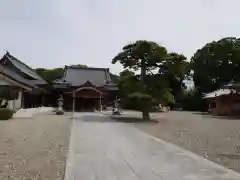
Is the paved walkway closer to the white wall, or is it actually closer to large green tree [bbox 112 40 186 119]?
large green tree [bbox 112 40 186 119]

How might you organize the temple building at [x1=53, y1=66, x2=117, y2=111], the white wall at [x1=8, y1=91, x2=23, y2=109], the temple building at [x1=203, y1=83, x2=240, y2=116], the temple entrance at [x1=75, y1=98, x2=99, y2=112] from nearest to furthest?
the white wall at [x1=8, y1=91, x2=23, y2=109] → the temple building at [x1=203, y1=83, x2=240, y2=116] → the temple building at [x1=53, y1=66, x2=117, y2=111] → the temple entrance at [x1=75, y1=98, x2=99, y2=112]

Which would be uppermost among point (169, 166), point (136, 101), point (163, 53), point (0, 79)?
point (163, 53)

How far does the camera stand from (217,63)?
5122 cm

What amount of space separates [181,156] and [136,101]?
15.1 meters

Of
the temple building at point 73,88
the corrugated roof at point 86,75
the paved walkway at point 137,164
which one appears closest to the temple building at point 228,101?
the temple building at point 73,88

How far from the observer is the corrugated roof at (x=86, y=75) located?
49562 mm

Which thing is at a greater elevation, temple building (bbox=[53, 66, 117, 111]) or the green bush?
temple building (bbox=[53, 66, 117, 111])

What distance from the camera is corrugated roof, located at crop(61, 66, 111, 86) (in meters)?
49.6

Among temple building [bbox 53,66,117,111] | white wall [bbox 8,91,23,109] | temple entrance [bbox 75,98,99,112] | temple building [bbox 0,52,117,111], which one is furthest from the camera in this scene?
temple entrance [bbox 75,98,99,112]

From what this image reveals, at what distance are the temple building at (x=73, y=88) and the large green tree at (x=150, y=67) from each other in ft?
50.6

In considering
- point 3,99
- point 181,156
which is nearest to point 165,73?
point 3,99

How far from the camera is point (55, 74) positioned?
6053 cm

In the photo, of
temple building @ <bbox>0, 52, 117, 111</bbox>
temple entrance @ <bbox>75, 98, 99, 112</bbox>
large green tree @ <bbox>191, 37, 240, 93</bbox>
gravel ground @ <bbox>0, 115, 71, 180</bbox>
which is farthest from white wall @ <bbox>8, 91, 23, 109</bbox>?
large green tree @ <bbox>191, 37, 240, 93</bbox>

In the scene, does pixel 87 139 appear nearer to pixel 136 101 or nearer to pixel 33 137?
pixel 33 137
